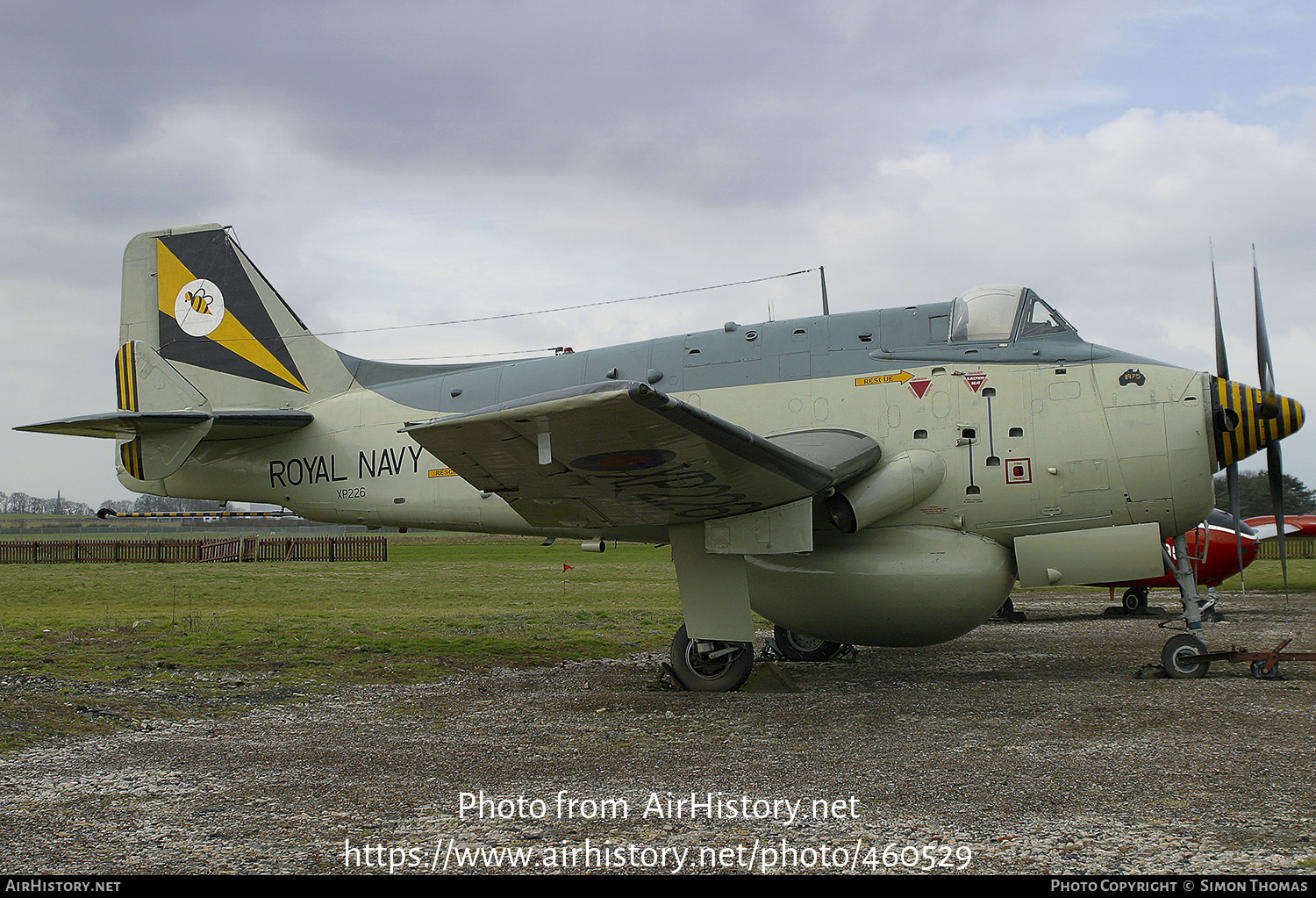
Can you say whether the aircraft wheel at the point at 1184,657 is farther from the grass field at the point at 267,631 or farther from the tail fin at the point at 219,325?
the tail fin at the point at 219,325

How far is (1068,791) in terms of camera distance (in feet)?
18.4

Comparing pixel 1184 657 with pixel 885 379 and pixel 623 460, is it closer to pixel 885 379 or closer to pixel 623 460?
pixel 885 379

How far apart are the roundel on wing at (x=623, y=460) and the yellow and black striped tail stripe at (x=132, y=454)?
706 cm

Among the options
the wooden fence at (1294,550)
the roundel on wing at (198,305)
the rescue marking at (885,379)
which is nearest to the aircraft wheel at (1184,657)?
the rescue marking at (885,379)

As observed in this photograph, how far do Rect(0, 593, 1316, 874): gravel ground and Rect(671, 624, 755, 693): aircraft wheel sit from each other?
288 millimetres

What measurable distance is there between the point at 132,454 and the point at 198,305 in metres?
2.40

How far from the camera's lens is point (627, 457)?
26.2 feet

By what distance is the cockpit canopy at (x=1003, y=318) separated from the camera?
10.1m

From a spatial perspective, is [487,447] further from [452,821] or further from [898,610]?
[898,610]

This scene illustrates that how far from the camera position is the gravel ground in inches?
180

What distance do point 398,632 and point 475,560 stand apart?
94.5 ft

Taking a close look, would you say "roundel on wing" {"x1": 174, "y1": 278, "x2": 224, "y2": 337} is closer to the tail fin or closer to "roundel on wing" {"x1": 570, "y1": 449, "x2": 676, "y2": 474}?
the tail fin

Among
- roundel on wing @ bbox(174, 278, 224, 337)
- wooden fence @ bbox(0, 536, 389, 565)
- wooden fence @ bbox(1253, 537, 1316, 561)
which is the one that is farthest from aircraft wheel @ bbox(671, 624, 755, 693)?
wooden fence @ bbox(0, 536, 389, 565)
